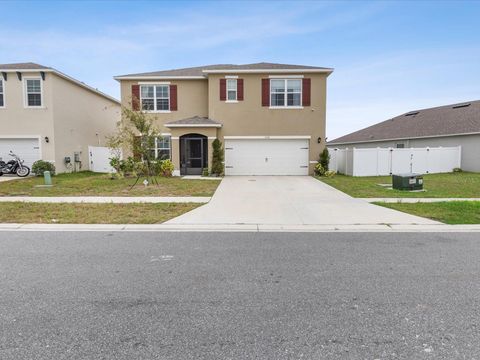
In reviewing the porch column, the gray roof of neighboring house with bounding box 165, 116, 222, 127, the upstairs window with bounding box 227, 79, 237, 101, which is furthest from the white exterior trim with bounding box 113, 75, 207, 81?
the porch column

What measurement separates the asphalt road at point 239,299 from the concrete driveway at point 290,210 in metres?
1.82

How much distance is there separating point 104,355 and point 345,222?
6.40m

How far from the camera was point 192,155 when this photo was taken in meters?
20.0

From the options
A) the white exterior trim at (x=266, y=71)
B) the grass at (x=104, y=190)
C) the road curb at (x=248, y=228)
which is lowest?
the road curb at (x=248, y=228)

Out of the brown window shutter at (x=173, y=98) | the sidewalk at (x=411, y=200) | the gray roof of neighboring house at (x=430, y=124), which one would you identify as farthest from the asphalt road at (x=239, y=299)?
the gray roof of neighboring house at (x=430, y=124)

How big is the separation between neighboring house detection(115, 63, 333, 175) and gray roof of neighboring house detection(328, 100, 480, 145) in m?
10.8

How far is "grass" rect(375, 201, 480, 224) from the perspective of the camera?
7.99 meters

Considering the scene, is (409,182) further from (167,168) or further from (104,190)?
(167,168)

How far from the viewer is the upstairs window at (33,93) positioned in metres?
19.1

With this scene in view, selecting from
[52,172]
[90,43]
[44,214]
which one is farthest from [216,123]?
[44,214]

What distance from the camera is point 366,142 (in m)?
31.2

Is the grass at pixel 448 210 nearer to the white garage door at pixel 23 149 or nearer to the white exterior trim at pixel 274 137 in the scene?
the white exterior trim at pixel 274 137

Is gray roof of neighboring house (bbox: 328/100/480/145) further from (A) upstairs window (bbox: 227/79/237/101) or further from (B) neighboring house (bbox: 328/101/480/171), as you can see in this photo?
(A) upstairs window (bbox: 227/79/237/101)

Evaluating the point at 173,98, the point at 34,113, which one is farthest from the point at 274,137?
the point at 34,113
